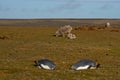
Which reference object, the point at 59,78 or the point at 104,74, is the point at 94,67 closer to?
the point at 104,74

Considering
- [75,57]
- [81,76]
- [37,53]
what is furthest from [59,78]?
[37,53]

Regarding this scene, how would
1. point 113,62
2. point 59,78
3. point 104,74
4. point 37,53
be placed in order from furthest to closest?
point 37,53
point 113,62
point 104,74
point 59,78

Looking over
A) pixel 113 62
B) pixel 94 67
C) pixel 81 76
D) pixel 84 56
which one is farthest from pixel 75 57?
pixel 81 76

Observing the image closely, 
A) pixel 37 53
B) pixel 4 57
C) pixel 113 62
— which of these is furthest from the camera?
pixel 37 53

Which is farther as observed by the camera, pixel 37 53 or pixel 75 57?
pixel 37 53

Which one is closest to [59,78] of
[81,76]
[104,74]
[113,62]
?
[81,76]

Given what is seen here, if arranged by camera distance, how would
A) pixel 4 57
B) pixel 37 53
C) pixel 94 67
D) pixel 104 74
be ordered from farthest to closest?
pixel 37 53
pixel 4 57
pixel 94 67
pixel 104 74

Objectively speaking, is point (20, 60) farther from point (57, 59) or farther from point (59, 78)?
point (59, 78)

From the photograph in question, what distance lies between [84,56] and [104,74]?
7297 mm

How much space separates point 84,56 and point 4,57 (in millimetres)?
4815

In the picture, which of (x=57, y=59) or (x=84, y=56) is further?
(x=84, y=56)

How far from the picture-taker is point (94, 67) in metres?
20.0

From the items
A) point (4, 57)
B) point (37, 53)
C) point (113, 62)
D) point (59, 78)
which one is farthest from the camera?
point (37, 53)

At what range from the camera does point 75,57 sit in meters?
25.2
